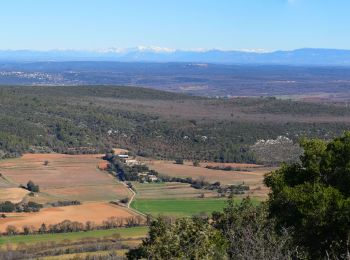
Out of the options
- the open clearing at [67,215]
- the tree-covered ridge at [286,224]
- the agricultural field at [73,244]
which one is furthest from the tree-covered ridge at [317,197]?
the open clearing at [67,215]

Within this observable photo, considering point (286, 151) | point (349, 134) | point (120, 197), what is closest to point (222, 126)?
point (286, 151)

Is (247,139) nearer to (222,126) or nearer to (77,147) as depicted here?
(222,126)

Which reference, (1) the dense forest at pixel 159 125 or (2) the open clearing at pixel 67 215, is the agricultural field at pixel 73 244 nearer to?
(2) the open clearing at pixel 67 215

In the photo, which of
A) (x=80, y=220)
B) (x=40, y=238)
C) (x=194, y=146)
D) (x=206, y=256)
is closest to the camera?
(x=206, y=256)

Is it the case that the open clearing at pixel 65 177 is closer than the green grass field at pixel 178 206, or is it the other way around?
the green grass field at pixel 178 206

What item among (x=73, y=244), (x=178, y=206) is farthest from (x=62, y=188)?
(x=73, y=244)

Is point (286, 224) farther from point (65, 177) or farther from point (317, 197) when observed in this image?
point (65, 177)

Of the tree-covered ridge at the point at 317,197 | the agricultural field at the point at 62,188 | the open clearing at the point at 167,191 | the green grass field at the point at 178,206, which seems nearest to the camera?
the tree-covered ridge at the point at 317,197
